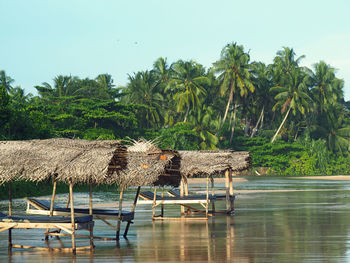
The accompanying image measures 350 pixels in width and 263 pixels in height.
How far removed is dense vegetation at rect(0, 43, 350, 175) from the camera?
6297 centimetres

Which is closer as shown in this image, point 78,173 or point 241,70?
point 78,173

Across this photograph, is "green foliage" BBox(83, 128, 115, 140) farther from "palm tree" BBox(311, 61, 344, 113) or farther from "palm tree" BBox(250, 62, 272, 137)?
"palm tree" BBox(311, 61, 344, 113)

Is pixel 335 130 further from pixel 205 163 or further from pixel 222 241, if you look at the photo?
pixel 222 241

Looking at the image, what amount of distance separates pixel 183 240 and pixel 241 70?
183 ft

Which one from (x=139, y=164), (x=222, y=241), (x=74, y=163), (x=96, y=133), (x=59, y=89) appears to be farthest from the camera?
(x=59, y=89)

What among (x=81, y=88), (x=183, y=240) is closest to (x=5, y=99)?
(x=183, y=240)

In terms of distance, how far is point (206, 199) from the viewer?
17078mm

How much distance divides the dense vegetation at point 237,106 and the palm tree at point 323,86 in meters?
0.12

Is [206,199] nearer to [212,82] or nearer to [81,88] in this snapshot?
[81,88]

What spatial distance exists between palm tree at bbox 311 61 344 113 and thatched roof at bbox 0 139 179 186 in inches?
2503

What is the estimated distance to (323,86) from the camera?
7412 cm

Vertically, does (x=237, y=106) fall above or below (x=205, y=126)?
above

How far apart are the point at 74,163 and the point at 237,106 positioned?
63995 mm

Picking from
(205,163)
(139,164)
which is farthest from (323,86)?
(139,164)
